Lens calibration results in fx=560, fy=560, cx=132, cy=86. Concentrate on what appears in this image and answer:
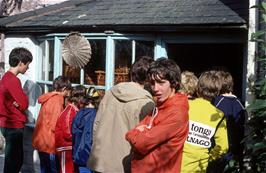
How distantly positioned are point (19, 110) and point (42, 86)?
185 centimetres

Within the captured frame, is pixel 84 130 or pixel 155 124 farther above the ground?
pixel 155 124

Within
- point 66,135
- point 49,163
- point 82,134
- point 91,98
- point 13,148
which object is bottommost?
point 49,163

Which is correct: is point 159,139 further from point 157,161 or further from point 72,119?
point 72,119

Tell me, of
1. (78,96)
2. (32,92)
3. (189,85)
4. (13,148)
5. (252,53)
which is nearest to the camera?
(189,85)

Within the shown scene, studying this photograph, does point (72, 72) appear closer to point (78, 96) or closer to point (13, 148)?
point (13, 148)

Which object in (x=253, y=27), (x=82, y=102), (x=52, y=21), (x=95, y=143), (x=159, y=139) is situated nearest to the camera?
(x=159, y=139)

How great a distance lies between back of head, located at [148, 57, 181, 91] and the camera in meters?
4.20

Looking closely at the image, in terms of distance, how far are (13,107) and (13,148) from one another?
553 mm

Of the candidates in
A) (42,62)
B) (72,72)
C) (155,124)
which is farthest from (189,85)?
(42,62)

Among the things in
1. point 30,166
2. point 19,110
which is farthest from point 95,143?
point 30,166

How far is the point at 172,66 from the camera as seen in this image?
4.25 m

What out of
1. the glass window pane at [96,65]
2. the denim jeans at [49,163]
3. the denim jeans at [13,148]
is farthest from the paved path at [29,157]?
the denim jeans at [49,163]

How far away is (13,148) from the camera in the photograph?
7.27m

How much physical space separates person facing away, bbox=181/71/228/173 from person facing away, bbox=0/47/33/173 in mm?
3165
